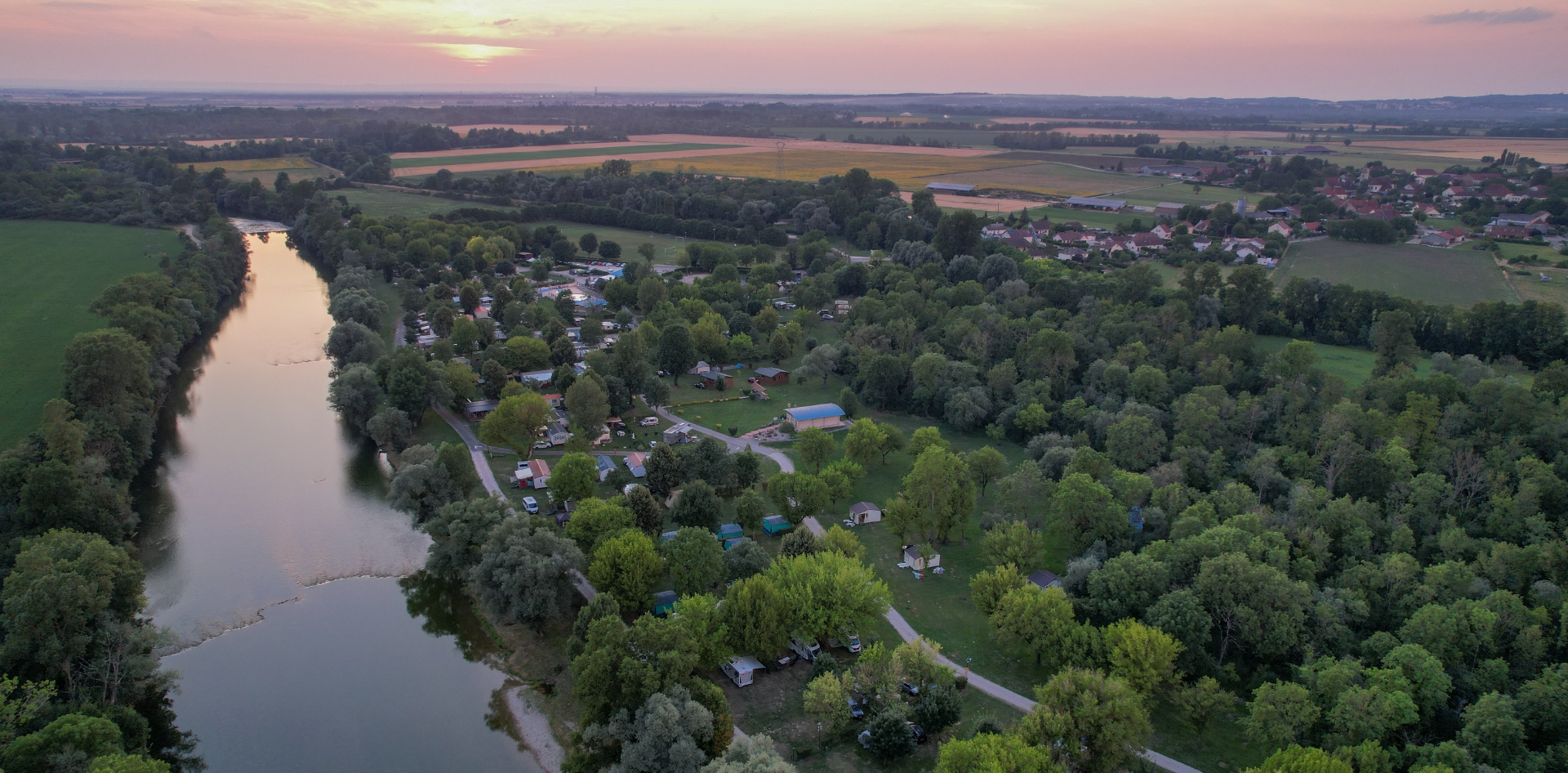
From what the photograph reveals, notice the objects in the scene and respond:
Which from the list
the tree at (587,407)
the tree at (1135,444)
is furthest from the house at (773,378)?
the tree at (1135,444)

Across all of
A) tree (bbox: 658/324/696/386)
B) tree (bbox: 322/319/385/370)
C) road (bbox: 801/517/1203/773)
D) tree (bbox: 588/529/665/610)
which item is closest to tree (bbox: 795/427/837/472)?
road (bbox: 801/517/1203/773)

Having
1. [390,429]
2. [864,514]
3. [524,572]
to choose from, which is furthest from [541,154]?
[524,572]

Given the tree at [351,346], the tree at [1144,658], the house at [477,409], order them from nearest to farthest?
the tree at [1144,658], the house at [477,409], the tree at [351,346]

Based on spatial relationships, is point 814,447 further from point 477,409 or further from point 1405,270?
point 1405,270

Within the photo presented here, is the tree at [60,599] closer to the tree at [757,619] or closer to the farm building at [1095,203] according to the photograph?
the tree at [757,619]

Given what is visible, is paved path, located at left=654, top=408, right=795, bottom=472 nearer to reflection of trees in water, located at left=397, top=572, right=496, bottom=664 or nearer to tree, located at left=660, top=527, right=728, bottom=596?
tree, located at left=660, top=527, right=728, bottom=596

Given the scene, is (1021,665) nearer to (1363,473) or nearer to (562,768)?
(562,768)
